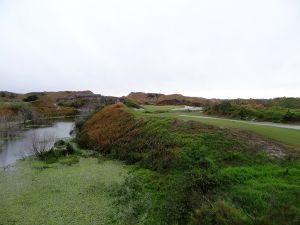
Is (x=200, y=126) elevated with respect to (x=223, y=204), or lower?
elevated

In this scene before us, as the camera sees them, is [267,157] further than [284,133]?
No

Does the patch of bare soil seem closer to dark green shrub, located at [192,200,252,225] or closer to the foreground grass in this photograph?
dark green shrub, located at [192,200,252,225]

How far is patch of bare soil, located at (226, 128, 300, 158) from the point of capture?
11090 mm

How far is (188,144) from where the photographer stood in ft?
46.6

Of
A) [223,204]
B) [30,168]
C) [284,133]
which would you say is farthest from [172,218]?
[30,168]

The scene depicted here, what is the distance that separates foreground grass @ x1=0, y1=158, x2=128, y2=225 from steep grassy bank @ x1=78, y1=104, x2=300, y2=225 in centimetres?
197

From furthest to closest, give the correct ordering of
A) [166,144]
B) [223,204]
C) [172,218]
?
[166,144] → [172,218] → [223,204]

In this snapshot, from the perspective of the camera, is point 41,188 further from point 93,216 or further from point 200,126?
point 200,126

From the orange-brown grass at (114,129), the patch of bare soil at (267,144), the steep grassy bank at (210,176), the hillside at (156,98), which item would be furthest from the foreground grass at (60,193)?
the hillside at (156,98)

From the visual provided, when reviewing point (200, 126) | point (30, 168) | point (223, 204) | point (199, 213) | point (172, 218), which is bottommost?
point (30, 168)

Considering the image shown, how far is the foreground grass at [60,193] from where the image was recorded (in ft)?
32.5

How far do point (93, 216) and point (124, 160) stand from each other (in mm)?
7917

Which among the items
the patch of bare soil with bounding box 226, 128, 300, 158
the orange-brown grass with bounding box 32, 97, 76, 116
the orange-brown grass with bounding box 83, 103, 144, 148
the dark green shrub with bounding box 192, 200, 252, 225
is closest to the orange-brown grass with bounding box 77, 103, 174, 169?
the orange-brown grass with bounding box 83, 103, 144, 148

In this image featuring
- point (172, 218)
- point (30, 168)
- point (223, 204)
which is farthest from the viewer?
point (30, 168)
